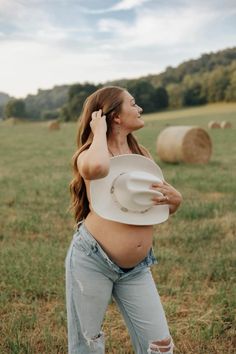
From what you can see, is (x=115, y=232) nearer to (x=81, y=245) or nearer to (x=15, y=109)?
(x=81, y=245)

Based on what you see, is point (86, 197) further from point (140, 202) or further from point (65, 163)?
point (65, 163)

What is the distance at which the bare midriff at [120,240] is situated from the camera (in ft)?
9.66

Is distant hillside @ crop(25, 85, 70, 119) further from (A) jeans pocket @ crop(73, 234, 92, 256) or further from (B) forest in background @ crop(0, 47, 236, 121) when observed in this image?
(A) jeans pocket @ crop(73, 234, 92, 256)

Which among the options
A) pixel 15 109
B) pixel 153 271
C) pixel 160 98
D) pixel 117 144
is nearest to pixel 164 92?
pixel 160 98

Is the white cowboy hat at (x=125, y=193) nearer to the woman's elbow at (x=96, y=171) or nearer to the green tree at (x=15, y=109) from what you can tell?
the woman's elbow at (x=96, y=171)

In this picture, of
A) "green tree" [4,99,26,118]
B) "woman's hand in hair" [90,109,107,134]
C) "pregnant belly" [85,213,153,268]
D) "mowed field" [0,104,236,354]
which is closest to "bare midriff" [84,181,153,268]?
"pregnant belly" [85,213,153,268]

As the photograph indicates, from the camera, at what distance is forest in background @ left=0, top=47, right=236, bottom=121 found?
7638 cm

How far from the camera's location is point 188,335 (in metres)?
4.06

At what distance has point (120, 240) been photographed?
9.67 feet

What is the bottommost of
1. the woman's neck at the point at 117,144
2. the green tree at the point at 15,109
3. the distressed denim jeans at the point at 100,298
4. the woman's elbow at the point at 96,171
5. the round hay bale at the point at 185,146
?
the green tree at the point at 15,109

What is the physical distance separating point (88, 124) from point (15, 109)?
90.8 metres

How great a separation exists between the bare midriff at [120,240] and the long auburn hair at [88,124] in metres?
0.16

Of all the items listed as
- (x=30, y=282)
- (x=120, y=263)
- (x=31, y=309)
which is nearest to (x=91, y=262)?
(x=120, y=263)

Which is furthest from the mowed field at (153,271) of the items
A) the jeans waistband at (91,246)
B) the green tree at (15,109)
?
the green tree at (15,109)
